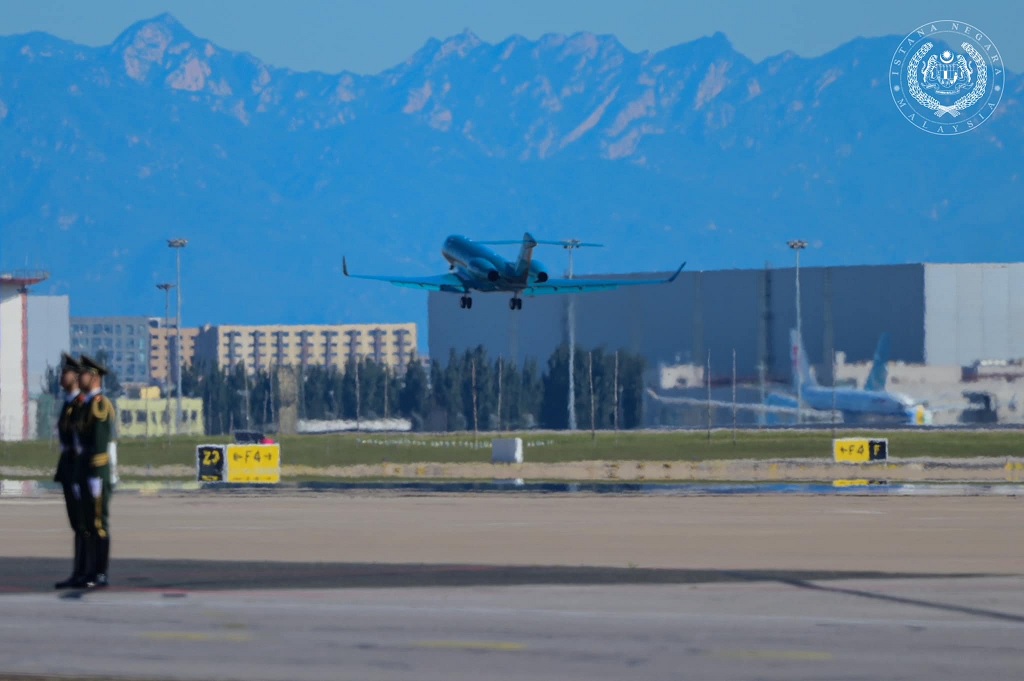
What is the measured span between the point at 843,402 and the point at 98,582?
120m

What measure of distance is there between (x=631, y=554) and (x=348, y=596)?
6518mm

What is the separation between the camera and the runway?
43.0 feet

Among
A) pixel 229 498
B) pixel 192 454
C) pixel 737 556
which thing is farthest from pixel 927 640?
pixel 192 454

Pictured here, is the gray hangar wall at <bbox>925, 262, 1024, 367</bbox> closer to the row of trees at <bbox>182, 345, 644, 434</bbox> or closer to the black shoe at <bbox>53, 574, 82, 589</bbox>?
the row of trees at <bbox>182, 345, 644, 434</bbox>

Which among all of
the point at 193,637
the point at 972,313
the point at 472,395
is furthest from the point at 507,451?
the point at 472,395

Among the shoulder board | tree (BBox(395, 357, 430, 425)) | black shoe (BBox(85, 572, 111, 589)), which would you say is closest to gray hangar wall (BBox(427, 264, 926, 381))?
tree (BBox(395, 357, 430, 425))

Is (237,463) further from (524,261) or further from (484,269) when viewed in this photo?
(484,269)

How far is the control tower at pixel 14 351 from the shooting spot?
138m

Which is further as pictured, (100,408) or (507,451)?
(507,451)

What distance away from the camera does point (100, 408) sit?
17.7 metres

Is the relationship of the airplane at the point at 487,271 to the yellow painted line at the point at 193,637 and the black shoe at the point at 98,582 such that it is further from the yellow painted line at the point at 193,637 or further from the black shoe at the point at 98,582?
the yellow painted line at the point at 193,637

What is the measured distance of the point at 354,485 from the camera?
48438mm

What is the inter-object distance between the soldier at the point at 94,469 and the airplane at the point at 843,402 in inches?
4469

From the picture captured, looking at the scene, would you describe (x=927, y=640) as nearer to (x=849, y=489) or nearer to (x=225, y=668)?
(x=225, y=668)
